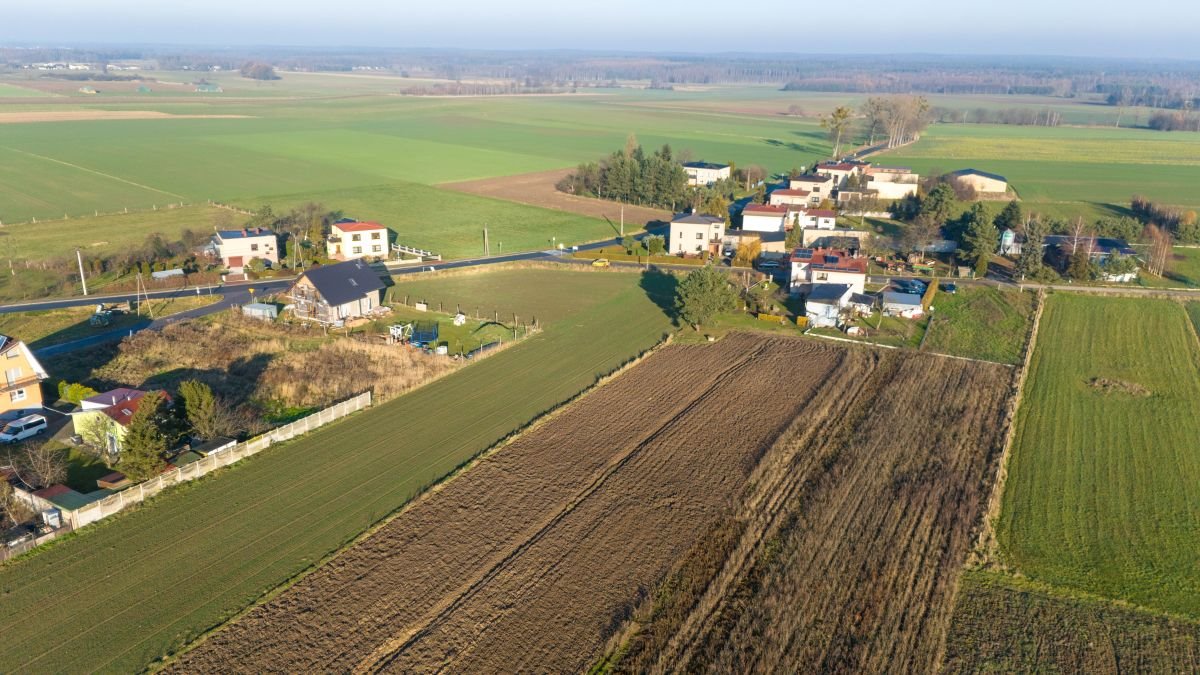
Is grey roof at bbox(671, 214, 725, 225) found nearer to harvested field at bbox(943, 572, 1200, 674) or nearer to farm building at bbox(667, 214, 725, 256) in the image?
farm building at bbox(667, 214, 725, 256)

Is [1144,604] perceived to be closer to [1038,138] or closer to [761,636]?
[761,636]

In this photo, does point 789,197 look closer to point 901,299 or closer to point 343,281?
point 901,299

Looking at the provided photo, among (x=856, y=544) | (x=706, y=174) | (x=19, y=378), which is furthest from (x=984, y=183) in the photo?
(x=19, y=378)

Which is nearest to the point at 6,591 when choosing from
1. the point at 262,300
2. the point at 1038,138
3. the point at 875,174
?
the point at 262,300

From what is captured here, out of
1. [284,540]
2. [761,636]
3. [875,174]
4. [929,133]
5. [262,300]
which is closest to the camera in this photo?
[761,636]

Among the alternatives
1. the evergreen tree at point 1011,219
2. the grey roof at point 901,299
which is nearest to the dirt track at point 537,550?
the grey roof at point 901,299

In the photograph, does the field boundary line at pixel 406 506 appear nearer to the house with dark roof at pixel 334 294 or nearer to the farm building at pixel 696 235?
the house with dark roof at pixel 334 294
